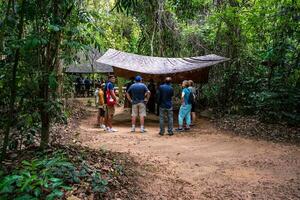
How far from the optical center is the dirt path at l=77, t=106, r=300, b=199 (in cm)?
513

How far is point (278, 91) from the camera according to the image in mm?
10539

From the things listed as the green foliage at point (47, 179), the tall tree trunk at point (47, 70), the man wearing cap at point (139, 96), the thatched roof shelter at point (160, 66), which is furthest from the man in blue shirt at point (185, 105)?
the green foliage at point (47, 179)

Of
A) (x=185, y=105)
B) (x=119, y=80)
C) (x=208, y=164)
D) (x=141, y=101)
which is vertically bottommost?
(x=208, y=164)

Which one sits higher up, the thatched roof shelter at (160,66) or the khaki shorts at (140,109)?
the thatched roof shelter at (160,66)

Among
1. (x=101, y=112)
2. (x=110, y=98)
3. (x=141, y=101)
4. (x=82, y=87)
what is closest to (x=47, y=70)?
(x=110, y=98)

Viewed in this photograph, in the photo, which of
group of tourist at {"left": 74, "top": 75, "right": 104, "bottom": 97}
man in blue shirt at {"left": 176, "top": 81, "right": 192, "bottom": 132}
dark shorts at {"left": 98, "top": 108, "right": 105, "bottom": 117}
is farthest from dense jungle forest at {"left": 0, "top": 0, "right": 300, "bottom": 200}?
group of tourist at {"left": 74, "top": 75, "right": 104, "bottom": 97}

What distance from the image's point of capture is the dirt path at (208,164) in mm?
5133

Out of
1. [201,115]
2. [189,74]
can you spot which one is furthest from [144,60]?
[201,115]

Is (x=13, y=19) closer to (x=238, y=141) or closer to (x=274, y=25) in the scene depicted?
(x=238, y=141)

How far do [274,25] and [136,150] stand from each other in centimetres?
579

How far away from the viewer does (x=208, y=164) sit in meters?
6.62

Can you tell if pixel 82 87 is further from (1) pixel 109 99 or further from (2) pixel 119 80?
(1) pixel 109 99

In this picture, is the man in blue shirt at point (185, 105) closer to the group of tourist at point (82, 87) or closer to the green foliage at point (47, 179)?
the green foliage at point (47, 179)

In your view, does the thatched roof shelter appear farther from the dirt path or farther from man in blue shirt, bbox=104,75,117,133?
the dirt path
